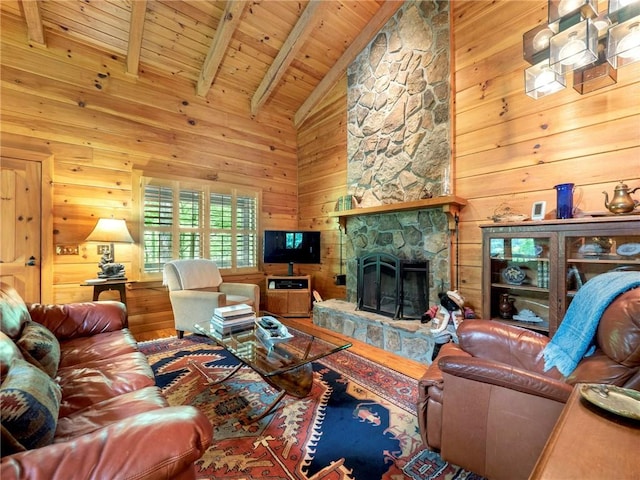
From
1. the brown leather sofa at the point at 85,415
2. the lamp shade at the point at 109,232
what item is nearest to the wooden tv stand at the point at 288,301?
the lamp shade at the point at 109,232

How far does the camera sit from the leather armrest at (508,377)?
42.8 inches

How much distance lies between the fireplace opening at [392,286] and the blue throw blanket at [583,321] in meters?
1.69

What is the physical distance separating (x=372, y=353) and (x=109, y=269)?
120 inches

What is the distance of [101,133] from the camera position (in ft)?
11.3

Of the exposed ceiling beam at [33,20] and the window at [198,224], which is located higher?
the exposed ceiling beam at [33,20]

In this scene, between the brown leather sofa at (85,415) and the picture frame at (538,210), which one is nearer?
the brown leather sofa at (85,415)

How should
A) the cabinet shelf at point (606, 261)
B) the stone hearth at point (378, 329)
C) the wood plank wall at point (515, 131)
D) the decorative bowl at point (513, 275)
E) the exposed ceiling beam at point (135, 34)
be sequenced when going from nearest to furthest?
1. the cabinet shelf at point (606, 261)
2. the wood plank wall at point (515, 131)
3. the decorative bowl at point (513, 275)
4. the stone hearth at point (378, 329)
5. the exposed ceiling beam at point (135, 34)

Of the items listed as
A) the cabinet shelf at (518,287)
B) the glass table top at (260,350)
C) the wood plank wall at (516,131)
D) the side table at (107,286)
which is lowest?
the glass table top at (260,350)

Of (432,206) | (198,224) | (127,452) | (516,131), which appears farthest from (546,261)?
(198,224)

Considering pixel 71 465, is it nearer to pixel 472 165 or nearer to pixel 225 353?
pixel 225 353

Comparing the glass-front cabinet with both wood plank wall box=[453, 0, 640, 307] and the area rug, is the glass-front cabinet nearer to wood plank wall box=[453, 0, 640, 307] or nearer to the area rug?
wood plank wall box=[453, 0, 640, 307]

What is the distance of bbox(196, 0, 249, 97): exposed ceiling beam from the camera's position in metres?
3.18

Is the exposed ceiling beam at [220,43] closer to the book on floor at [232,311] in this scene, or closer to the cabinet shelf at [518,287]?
the book on floor at [232,311]

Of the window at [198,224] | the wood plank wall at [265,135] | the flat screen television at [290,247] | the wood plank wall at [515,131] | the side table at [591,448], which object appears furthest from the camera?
the flat screen television at [290,247]
